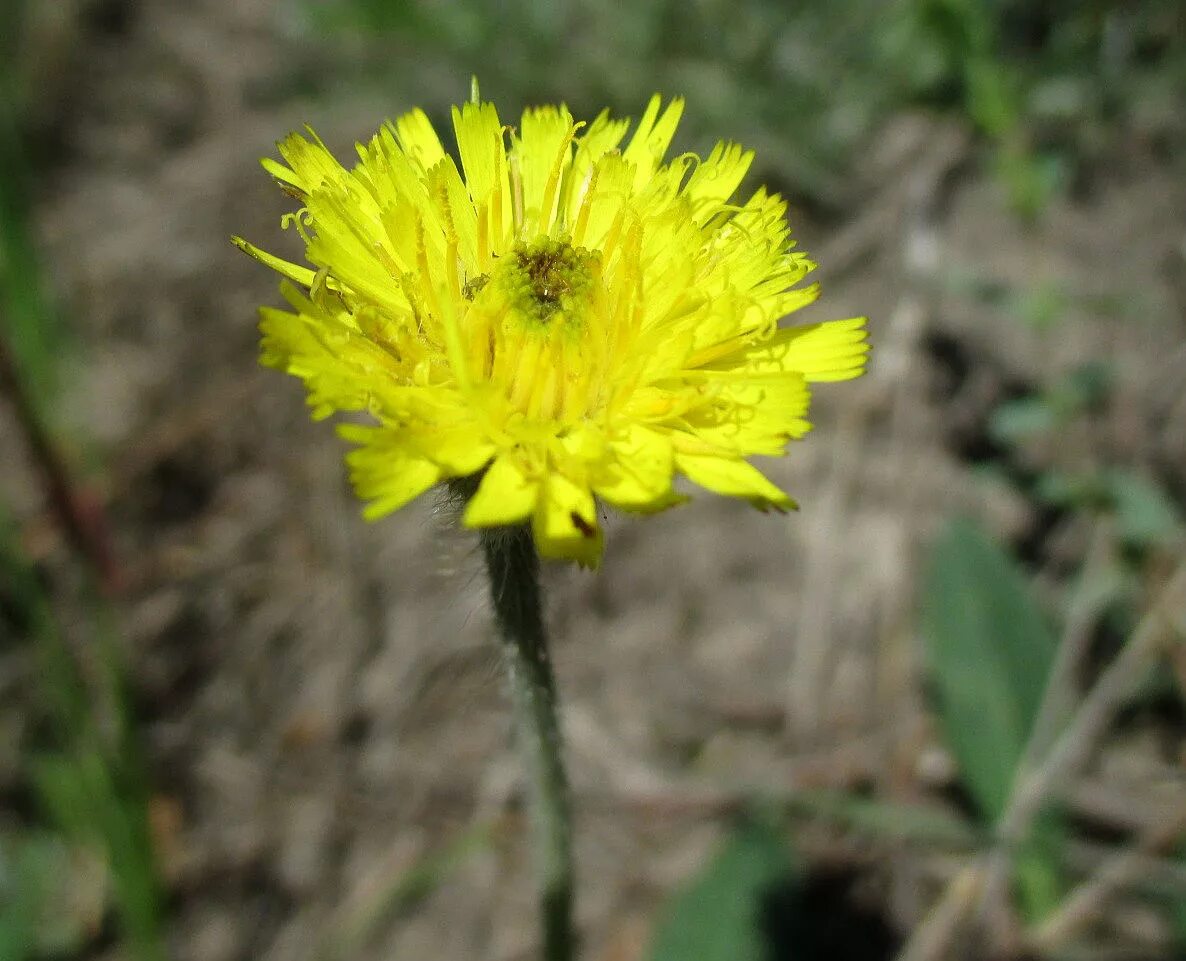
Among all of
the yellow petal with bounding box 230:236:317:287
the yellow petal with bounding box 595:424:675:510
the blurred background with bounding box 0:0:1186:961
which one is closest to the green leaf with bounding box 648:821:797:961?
the blurred background with bounding box 0:0:1186:961

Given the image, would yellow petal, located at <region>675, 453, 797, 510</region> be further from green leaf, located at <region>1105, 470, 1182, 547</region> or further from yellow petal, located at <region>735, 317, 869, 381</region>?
green leaf, located at <region>1105, 470, 1182, 547</region>

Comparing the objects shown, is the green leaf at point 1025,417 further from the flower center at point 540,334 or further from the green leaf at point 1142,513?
the flower center at point 540,334

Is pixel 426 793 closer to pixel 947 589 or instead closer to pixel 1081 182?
pixel 947 589

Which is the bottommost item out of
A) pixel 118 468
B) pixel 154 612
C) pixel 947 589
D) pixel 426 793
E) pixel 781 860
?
pixel 781 860

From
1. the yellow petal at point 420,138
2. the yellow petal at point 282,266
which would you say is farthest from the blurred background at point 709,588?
the yellow petal at point 420,138

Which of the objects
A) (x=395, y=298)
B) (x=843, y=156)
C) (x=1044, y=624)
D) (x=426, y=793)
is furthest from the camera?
(x=843, y=156)

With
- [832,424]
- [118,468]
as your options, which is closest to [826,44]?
[832,424]
